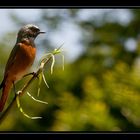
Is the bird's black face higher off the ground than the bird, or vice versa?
the bird's black face

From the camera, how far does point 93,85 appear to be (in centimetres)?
348

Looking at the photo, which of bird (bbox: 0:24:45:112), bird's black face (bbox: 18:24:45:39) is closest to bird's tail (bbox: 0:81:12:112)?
bird (bbox: 0:24:45:112)

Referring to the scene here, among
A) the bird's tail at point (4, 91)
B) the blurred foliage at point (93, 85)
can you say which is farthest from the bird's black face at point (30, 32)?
the blurred foliage at point (93, 85)

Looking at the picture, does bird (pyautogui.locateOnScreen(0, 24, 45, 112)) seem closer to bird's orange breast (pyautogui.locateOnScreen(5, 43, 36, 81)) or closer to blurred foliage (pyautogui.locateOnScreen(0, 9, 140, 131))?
bird's orange breast (pyautogui.locateOnScreen(5, 43, 36, 81))

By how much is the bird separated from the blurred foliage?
2.98ft

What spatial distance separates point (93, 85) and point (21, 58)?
3.91 feet

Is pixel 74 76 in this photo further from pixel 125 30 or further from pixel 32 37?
pixel 32 37

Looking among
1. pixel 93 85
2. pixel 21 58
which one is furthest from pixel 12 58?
pixel 93 85

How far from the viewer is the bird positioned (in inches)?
90.4
